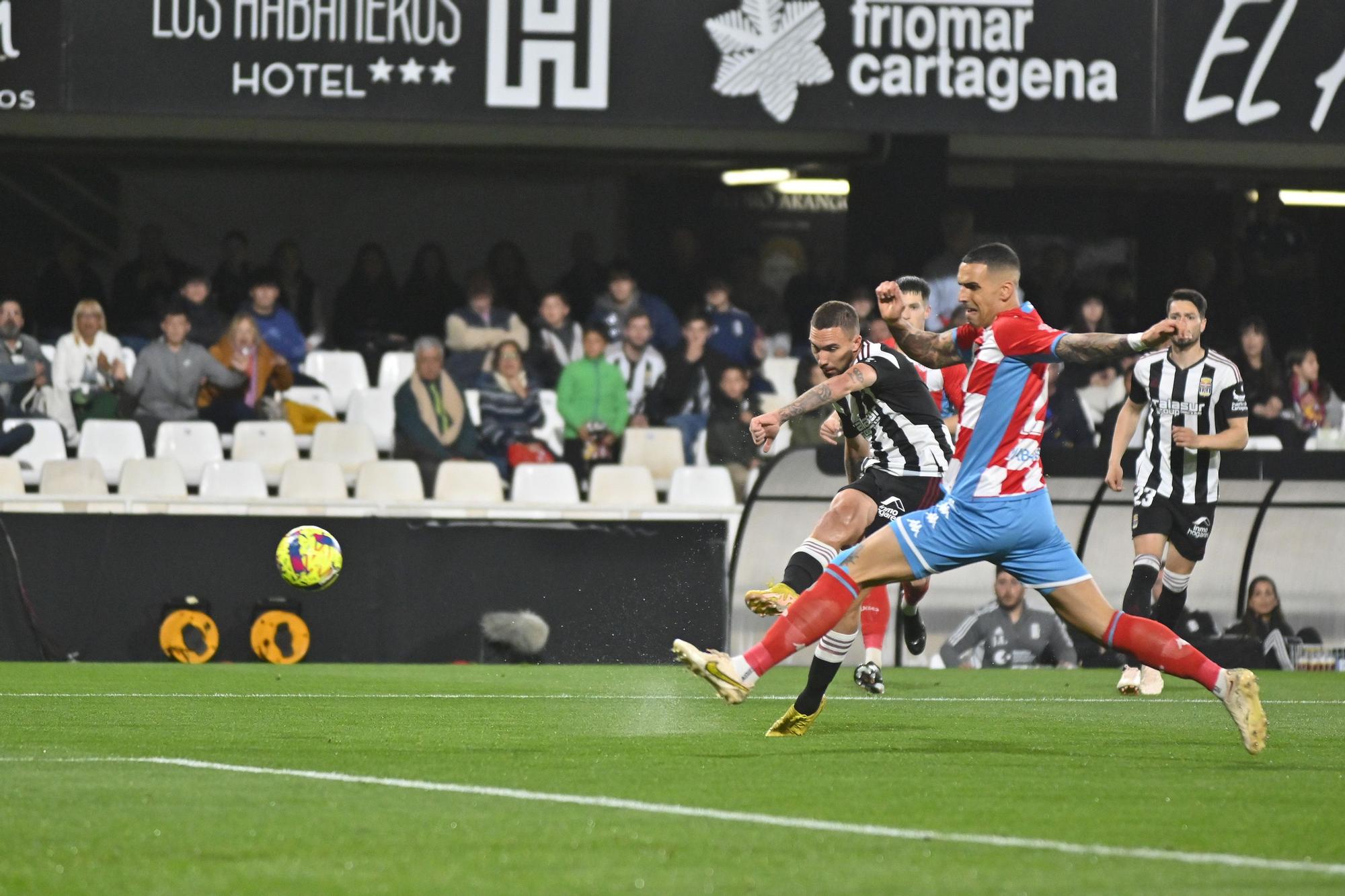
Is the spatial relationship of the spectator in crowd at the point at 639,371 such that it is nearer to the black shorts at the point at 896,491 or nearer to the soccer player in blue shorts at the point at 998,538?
the black shorts at the point at 896,491

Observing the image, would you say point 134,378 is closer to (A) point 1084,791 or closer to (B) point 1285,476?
(B) point 1285,476

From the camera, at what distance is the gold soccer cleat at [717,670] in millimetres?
7121

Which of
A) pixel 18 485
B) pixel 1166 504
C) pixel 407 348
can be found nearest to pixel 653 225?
pixel 407 348

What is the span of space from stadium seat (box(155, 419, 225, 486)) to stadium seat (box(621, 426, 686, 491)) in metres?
3.56

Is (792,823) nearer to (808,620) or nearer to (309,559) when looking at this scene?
(808,620)

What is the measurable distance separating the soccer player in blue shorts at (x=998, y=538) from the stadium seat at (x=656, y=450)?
33.8 feet

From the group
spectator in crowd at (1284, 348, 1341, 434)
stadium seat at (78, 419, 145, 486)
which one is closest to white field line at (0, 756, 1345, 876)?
stadium seat at (78, 419, 145, 486)

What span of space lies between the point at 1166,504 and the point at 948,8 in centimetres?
703

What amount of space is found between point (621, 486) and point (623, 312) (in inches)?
115

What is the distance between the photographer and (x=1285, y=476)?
1531 centimetres

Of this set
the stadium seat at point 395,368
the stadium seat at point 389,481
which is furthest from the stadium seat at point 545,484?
the stadium seat at point 395,368

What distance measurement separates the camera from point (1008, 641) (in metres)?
15.2

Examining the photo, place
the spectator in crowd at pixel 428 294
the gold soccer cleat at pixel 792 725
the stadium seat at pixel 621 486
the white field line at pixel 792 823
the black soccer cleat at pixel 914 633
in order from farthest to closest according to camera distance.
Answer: the spectator in crowd at pixel 428 294 → the stadium seat at pixel 621 486 → the black soccer cleat at pixel 914 633 → the gold soccer cleat at pixel 792 725 → the white field line at pixel 792 823

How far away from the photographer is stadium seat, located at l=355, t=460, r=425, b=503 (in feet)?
53.9
